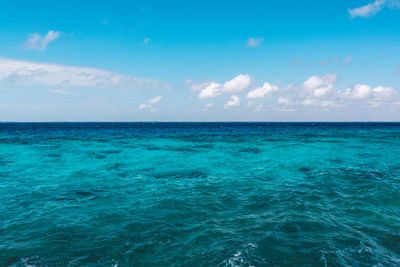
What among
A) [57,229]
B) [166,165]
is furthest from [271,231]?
[166,165]

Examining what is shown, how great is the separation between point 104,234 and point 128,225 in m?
1.08

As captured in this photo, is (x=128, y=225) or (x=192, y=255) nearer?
(x=192, y=255)

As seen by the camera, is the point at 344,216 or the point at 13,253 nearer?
the point at 13,253

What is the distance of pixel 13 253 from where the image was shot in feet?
27.7

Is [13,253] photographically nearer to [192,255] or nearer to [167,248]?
[167,248]

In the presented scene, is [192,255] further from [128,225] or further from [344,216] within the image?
[344,216]

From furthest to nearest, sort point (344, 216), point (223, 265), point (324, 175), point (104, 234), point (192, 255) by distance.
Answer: point (324, 175), point (344, 216), point (104, 234), point (192, 255), point (223, 265)

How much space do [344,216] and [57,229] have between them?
12.6 metres

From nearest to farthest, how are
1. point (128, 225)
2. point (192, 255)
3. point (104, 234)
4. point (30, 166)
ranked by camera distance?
1. point (192, 255)
2. point (104, 234)
3. point (128, 225)
4. point (30, 166)

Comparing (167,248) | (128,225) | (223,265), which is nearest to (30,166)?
(128,225)

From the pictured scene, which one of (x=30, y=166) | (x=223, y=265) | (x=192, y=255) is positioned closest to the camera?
(x=223, y=265)

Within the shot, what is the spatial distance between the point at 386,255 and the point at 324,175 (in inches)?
479

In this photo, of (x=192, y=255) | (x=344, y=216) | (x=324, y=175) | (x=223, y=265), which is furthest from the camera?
(x=324, y=175)

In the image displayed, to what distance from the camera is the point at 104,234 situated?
9.77m
